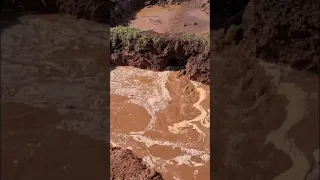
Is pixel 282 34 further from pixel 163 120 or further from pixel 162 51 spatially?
pixel 163 120

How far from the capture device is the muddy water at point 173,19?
12195 mm

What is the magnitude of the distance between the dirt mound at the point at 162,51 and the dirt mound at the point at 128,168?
10.8ft

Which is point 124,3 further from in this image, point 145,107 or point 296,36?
point 296,36

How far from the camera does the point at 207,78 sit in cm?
1009

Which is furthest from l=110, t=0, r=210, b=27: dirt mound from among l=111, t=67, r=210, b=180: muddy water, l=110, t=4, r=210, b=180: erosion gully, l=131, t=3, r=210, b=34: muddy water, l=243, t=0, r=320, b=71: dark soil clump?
l=243, t=0, r=320, b=71: dark soil clump

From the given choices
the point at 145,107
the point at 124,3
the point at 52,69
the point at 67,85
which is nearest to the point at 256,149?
the point at 145,107

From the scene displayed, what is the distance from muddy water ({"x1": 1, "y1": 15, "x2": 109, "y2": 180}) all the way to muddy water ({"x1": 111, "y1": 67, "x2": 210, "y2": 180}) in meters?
0.47

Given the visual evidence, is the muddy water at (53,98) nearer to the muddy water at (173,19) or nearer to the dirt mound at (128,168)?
the dirt mound at (128,168)

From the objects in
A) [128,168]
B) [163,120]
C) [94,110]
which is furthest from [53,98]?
[128,168]

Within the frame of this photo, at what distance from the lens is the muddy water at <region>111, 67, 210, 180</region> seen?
7.70 m

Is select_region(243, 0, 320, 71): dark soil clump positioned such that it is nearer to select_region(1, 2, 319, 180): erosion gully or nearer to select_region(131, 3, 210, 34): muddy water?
select_region(1, 2, 319, 180): erosion gully

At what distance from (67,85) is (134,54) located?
2.07 meters

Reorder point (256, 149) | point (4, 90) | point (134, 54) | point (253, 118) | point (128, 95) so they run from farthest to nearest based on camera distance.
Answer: point (134, 54) < point (128, 95) < point (4, 90) < point (253, 118) < point (256, 149)

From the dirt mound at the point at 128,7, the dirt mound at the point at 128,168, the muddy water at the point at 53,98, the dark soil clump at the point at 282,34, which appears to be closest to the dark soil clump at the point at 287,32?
the dark soil clump at the point at 282,34
